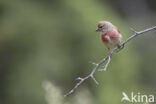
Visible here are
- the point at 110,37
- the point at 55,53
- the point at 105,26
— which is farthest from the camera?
the point at 55,53

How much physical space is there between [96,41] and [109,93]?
744mm

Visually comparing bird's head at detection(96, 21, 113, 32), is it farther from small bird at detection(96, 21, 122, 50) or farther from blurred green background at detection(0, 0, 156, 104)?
blurred green background at detection(0, 0, 156, 104)

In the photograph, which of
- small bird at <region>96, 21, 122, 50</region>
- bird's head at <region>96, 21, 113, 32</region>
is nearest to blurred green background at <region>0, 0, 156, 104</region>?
bird's head at <region>96, 21, 113, 32</region>

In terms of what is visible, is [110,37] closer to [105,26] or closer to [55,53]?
[105,26]

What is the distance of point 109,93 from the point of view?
696cm

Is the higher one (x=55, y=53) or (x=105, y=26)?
(x=105, y=26)

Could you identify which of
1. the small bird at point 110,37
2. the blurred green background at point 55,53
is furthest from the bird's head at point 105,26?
the blurred green background at point 55,53

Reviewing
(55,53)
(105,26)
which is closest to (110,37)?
(105,26)

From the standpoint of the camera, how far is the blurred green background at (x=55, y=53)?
278 inches

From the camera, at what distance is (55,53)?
720cm

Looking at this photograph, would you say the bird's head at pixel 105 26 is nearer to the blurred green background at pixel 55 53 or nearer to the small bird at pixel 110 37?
the small bird at pixel 110 37

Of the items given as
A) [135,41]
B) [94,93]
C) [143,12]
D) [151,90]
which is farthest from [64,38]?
[143,12]

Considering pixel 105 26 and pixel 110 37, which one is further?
pixel 105 26

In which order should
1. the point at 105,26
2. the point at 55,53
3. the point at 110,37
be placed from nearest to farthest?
the point at 110,37 < the point at 105,26 < the point at 55,53
